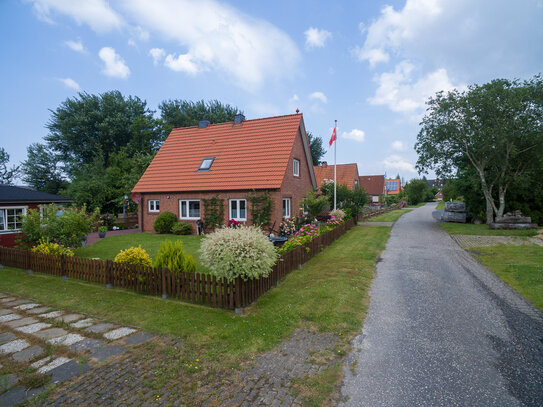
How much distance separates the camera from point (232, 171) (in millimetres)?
19547

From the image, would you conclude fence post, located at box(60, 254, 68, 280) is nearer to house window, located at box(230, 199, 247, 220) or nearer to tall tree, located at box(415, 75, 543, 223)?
house window, located at box(230, 199, 247, 220)

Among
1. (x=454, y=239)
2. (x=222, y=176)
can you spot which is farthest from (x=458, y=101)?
(x=222, y=176)

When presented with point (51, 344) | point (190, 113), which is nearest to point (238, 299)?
point (51, 344)

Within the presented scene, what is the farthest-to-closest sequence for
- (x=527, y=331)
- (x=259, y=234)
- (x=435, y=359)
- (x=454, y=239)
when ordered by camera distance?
(x=454, y=239) → (x=259, y=234) → (x=527, y=331) → (x=435, y=359)

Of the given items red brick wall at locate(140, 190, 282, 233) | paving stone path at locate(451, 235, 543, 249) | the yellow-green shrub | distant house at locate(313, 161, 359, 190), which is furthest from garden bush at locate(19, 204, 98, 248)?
distant house at locate(313, 161, 359, 190)

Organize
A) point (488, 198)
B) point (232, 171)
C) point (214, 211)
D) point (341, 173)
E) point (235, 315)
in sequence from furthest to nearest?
point (341, 173)
point (488, 198)
point (232, 171)
point (214, 211)
point (235, 315)

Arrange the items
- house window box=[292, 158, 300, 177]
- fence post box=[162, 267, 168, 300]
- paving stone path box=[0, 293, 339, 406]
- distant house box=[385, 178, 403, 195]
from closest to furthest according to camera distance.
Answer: paving stone path box=[0, 293, 339, 406] → fence post box=[162, 267, 168, 300] → house window box=[292, 158, 300, 177] → distant house box=[385, 178, 403, 195]

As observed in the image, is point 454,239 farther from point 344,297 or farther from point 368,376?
point 368,376

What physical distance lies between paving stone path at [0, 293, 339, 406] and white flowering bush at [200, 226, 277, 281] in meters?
1.81

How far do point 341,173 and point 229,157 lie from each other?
94.9 ft

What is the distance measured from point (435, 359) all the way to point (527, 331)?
8.42ft

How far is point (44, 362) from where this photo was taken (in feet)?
15.8

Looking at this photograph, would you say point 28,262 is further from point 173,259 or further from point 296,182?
point 296,182

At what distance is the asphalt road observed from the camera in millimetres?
3963
